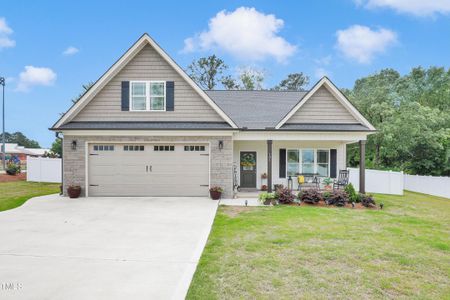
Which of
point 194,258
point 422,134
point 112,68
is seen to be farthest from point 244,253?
point 422,134

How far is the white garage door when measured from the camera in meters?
12.8

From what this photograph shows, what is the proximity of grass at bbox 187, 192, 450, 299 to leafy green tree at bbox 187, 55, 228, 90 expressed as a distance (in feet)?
89.3

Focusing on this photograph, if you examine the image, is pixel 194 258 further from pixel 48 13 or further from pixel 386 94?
pixel 386 94

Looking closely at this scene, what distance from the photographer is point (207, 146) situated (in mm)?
12789

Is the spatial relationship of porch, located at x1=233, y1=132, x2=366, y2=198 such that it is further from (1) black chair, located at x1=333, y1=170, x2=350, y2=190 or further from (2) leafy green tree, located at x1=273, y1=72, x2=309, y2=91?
(2) leafy green tree, located at x1=273, y1=72, x2=309, y2=91

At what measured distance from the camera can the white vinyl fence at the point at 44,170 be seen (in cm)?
2016

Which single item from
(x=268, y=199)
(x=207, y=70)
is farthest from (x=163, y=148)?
(x=207, y=70)


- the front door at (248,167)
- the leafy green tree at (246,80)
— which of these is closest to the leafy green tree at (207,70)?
the leafy green tree at (246,80)

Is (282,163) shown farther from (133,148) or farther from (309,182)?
(133,148)

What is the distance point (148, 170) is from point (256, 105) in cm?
712

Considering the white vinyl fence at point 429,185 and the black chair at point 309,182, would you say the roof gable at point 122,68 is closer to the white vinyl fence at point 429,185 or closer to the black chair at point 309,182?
the black chair at point 309,182

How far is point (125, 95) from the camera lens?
12.9 meters

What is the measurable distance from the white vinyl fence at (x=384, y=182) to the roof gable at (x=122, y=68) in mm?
9301

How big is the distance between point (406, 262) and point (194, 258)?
3.80 metres
